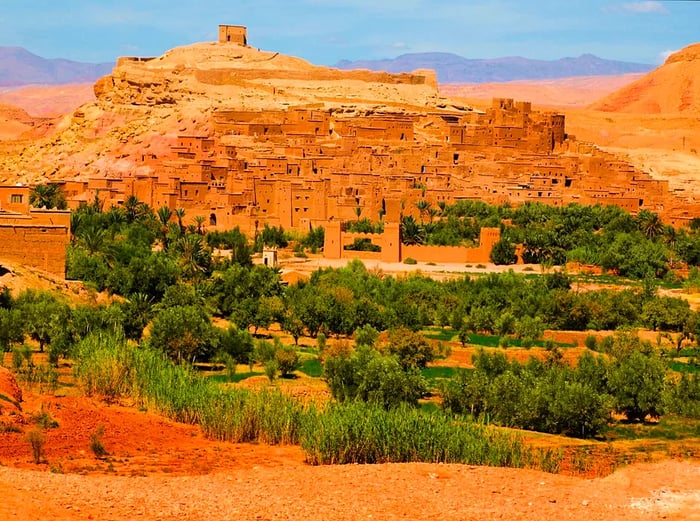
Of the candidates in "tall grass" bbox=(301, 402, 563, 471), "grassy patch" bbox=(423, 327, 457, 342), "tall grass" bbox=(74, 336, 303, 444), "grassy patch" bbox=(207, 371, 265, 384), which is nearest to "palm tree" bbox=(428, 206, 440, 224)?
"grassy patch" bbox=(423, 327, 457, 342)

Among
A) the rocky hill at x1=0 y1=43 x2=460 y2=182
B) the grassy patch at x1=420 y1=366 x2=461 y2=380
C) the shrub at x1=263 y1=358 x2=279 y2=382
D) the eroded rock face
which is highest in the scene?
the rocky hill at x1=0 y1=43 x2=460 y2=182

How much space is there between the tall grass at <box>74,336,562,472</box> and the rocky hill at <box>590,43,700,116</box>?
8574 centimetres

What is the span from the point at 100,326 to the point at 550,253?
22.8m

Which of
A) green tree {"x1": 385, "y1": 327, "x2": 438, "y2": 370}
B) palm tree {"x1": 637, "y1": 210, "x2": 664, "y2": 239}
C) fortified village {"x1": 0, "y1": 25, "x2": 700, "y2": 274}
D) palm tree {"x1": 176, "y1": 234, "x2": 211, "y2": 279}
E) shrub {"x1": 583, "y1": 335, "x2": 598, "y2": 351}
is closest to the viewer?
green tree {"x1": 385, "y1": 327, "x2": 438, "y2": 370}

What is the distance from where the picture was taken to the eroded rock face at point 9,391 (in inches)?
686

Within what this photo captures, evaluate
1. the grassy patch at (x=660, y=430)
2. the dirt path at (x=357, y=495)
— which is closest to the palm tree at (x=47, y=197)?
the grassy patch at (x=660, y=430)

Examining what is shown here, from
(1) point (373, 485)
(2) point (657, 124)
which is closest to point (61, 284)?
(1) point (373, 485)

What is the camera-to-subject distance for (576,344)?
3212 cm

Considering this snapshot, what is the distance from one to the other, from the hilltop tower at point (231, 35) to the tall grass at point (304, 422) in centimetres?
5421

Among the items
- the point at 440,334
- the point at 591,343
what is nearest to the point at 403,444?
the point at 591,343

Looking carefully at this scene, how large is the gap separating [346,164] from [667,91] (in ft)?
206

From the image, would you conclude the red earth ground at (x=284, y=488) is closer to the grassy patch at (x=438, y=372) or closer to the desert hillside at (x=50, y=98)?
the grassy patch at (x=438, y=372)

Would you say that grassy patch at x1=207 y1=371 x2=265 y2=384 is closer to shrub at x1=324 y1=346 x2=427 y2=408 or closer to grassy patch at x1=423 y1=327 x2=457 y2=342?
shrub at x1=324 y1=346 x2=427 y2=408

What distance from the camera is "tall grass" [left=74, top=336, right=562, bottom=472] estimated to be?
16.1 metres
